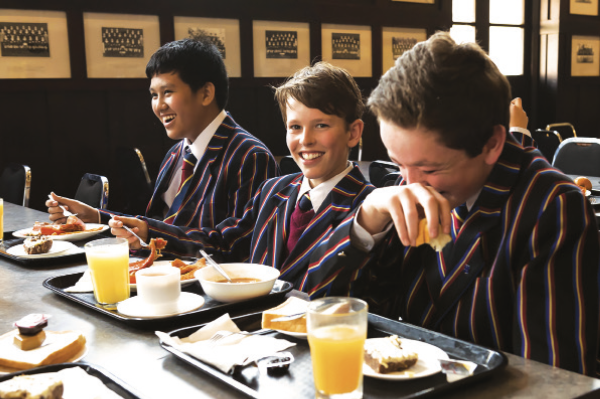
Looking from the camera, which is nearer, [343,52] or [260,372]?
[260,372]

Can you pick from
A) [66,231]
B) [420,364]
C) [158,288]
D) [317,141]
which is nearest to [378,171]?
[317,141]

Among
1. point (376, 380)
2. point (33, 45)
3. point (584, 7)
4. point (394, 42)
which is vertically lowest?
point (376, 380)

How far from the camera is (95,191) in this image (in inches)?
133

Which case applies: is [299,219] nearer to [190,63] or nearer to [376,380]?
[376,380]

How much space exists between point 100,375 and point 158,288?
41 cm

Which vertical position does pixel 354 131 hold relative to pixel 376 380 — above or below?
above

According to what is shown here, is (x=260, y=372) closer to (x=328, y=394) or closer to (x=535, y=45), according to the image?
(x=328, y=394)

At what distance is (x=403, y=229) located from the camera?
135 cm

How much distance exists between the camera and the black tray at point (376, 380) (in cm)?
101

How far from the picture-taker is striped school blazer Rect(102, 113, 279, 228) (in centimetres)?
263

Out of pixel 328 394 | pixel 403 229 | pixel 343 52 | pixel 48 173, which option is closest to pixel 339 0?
pixel 343 52

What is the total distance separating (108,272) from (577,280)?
1.03 meters

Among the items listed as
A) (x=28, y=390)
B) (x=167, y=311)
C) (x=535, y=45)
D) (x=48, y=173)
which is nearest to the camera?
(x=28, y=390)

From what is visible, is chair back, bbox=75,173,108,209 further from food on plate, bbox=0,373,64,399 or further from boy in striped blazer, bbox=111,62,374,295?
food on plate, bbox=0,373,64,399
